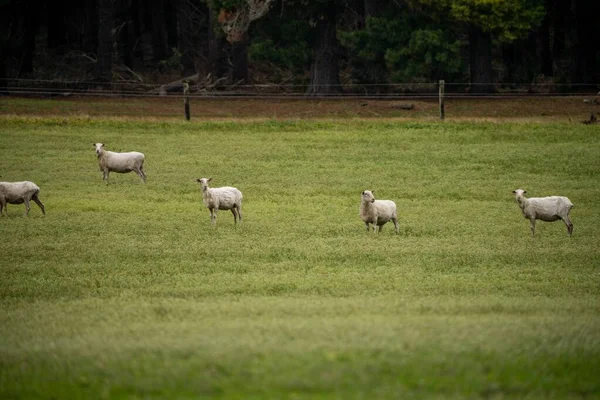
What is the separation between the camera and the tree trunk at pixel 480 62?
44.0 meters

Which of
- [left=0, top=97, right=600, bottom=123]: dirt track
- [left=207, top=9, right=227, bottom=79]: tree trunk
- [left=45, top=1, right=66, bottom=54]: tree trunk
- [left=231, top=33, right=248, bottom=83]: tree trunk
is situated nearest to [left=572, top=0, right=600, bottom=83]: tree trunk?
[left=0, top=97, right=600, bottom=123]: dirt track

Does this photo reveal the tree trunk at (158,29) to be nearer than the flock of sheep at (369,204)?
No

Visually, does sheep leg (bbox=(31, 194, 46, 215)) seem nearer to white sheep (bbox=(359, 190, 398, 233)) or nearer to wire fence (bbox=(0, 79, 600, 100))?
white sheep (bbox=(359, 190, 398, 233))

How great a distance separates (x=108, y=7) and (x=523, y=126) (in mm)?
22007

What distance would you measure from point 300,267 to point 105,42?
3368 centimetres

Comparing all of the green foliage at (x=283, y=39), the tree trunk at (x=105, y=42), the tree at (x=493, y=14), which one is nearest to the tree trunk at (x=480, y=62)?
the tree at (x=493, y=14)

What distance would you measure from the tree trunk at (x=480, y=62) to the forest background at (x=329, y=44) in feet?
0.16

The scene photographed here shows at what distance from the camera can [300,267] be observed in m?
17.2

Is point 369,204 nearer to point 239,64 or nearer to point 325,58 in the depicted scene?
point 325,58

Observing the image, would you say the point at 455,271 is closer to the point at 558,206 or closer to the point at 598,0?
the point at 558,206

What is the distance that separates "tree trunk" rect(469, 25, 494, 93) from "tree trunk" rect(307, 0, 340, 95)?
19.3 feet

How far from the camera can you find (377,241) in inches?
763

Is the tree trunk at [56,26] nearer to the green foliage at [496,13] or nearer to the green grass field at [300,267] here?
the green grass field at [300,267]

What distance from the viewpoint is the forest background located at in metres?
42.5
